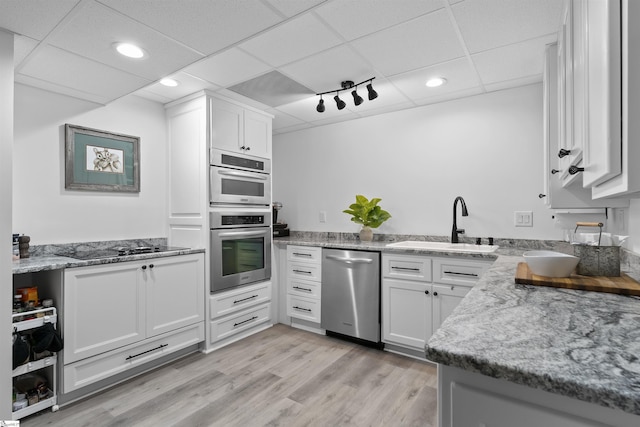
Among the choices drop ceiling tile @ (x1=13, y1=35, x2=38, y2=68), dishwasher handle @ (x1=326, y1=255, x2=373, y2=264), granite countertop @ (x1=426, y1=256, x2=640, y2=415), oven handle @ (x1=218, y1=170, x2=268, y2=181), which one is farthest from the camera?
oven handle @ (x1=218, y1=170, x2=268, y2=181)

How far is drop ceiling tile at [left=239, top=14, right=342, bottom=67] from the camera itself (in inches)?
73.5

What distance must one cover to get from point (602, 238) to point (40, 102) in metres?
3.63

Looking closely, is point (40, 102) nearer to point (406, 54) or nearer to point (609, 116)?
point (406, 54)

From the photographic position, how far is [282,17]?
175 centimetres

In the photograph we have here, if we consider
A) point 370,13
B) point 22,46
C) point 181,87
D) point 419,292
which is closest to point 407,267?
point 419,292

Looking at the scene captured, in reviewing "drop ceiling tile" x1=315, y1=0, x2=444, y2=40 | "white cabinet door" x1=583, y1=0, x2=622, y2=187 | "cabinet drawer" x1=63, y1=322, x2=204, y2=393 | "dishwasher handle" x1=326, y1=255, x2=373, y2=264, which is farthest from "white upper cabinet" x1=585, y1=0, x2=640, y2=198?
"cabinet drawer" x1=63, y1=322, x2=204, y2=393

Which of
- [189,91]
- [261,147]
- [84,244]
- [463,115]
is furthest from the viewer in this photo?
[261,147]

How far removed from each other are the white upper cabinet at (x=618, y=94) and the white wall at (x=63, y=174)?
10.5 ft

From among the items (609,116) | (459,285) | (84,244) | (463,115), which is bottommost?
(459,285)

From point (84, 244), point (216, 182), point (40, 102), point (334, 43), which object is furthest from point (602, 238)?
point (40, 102)

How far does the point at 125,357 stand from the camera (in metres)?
2.32

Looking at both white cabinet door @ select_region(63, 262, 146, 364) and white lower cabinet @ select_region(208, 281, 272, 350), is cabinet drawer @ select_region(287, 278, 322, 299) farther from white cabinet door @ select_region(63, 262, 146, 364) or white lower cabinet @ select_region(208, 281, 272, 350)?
white cabinet door @ select_region(63, 262, 146, 364)

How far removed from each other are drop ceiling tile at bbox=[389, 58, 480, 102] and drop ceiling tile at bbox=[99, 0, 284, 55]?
4.15 ft

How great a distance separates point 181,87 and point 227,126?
0.49 metres
